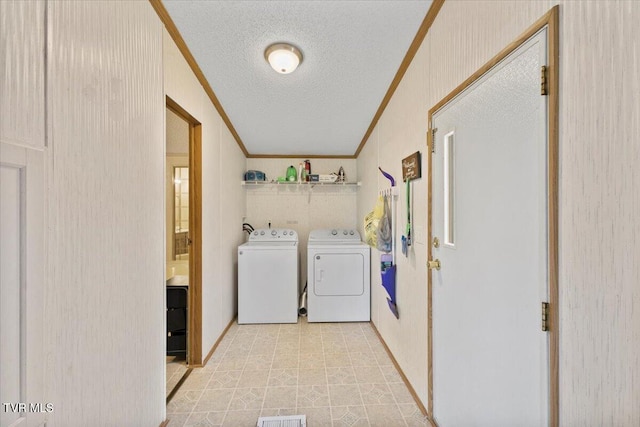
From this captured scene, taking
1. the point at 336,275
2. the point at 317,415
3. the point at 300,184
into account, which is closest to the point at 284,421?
the point at 317,415

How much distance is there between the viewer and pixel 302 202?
4.05m

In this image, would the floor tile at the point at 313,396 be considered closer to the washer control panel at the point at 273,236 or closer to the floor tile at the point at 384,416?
the floor tile at the point at 384,416

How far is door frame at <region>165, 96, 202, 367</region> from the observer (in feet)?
6.93

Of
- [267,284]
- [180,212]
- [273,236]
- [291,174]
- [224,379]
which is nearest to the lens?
[224,379]

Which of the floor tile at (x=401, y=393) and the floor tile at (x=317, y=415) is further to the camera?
the floor tile at (x=401, y=393)

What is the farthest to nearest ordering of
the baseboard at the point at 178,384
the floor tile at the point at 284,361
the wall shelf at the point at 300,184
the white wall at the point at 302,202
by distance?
1. the white wall at the point at 302,202
2. the wall shelf at the point at 300,184
3. the floor tile at the point at 284,361
4. the baseboard at the point at 178,384

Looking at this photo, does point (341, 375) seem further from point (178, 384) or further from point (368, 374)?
point (178, 384)

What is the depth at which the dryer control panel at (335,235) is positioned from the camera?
Result: 3.67 meters

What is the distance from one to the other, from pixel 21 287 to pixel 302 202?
3.41 meters

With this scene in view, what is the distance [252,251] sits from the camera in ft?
10.1

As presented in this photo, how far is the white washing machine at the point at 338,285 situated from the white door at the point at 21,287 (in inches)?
97.5

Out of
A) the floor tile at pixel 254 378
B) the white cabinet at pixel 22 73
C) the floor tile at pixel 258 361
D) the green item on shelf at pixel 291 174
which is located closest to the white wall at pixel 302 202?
the green item on shelf at pixel 291 174

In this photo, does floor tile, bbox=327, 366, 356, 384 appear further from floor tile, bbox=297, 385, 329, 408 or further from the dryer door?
the dryer door

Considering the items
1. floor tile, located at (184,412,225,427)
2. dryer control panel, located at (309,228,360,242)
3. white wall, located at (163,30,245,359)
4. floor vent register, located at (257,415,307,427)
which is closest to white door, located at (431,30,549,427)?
floor vent register, located at (257,415,307,427)
